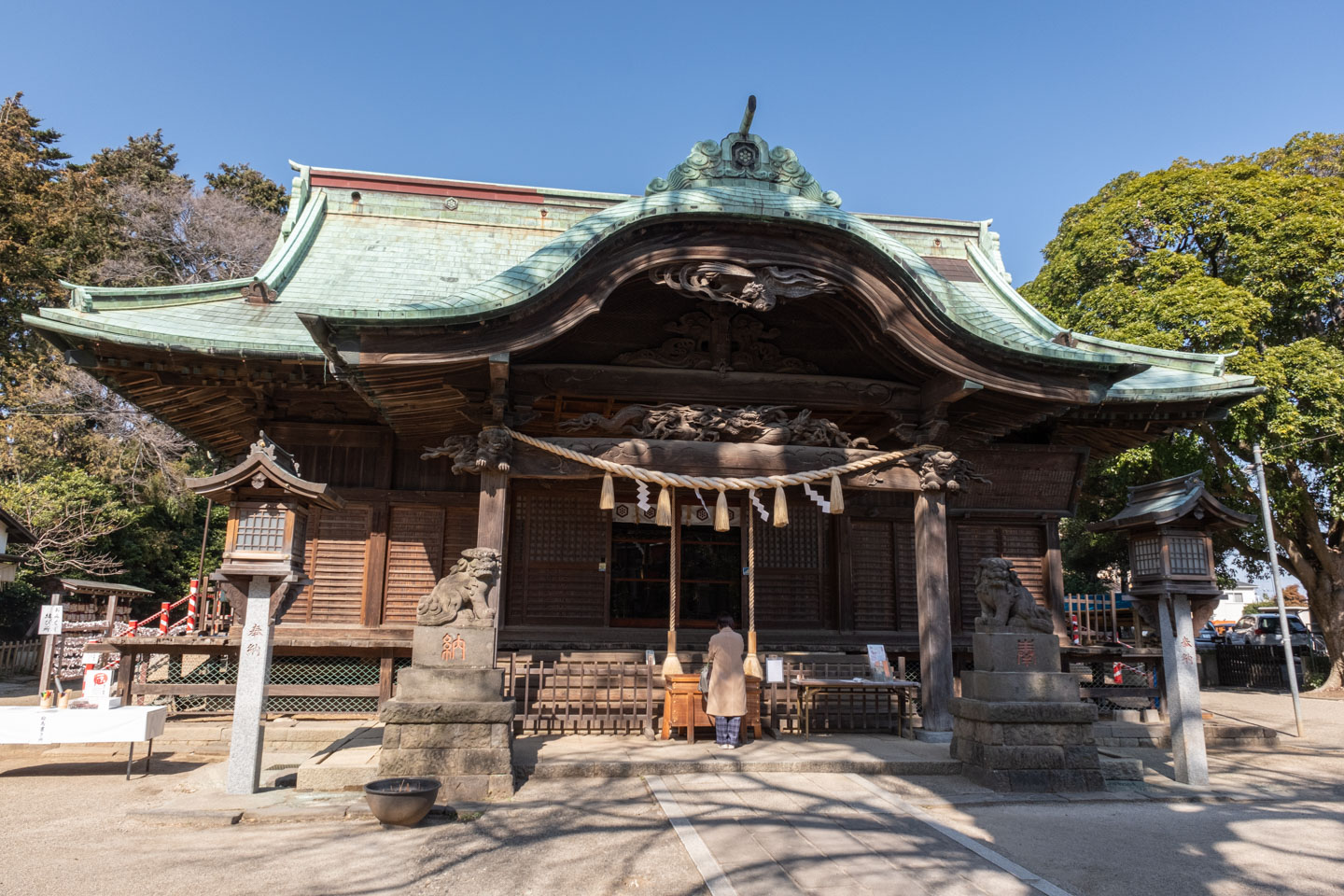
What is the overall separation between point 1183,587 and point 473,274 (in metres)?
11.2

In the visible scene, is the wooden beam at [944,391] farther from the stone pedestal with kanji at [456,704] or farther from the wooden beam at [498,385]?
the stone pedestal with kanji at [456,704]

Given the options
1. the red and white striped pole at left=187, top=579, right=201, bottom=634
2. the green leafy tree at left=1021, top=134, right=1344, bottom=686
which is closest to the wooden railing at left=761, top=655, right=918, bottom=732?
the red and white striped pole at left=187, top=579, right=201, bottom=634

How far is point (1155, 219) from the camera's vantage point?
20969 mm

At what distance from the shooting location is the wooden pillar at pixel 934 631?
31.2 feet

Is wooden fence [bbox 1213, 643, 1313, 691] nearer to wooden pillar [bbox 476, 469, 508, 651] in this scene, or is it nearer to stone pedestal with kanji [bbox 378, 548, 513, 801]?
wooden pillar [bbox 476, 469, 508, 651]

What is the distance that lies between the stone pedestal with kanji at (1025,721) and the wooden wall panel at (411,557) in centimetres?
Result: 740

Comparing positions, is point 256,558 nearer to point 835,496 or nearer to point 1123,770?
point 835,496

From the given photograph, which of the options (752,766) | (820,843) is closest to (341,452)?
(752,766)

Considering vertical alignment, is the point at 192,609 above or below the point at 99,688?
above

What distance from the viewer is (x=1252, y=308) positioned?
18.4 m

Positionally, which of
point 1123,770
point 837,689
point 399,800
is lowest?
point 1123,770

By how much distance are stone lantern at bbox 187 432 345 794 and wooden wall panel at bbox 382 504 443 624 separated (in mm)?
3932

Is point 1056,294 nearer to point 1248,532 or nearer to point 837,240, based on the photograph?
point 1248,532

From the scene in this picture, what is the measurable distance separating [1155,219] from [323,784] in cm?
2236
